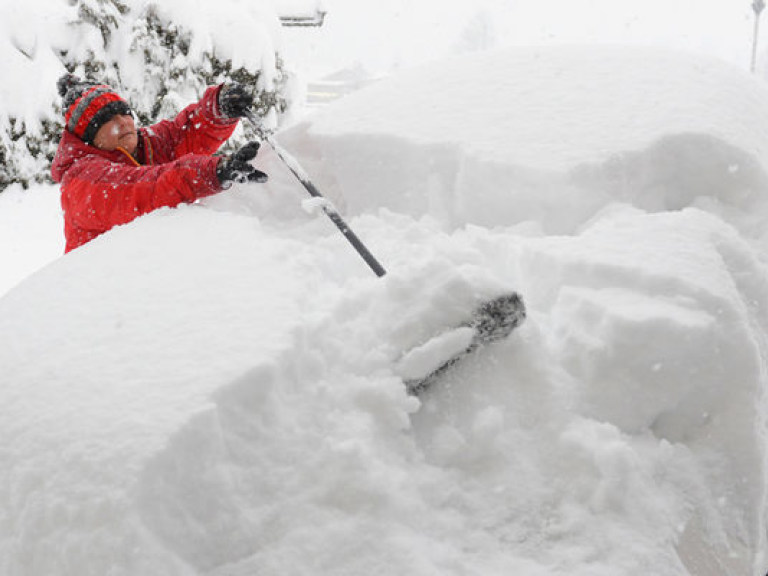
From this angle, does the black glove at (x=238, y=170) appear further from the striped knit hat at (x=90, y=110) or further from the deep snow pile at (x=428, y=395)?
the striped knit hat at (x=90, y=110)

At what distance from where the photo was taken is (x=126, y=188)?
2287 millimetres

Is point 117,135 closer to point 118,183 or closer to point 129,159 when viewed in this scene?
point 129,159

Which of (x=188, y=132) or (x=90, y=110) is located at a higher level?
(x=90, y=110)

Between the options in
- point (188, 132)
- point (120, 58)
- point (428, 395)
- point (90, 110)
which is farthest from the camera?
point (120, 58)

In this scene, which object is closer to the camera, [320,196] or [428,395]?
[428,395]

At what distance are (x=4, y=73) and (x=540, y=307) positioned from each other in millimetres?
6559

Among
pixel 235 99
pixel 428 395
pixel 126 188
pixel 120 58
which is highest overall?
pixel 235 99

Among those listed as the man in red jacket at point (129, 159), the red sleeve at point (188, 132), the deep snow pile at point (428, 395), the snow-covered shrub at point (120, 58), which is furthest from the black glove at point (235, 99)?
the snow-covered shrub at point (120, 58)

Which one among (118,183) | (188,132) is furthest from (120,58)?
(118,183)

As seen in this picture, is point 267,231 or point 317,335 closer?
point 317,335

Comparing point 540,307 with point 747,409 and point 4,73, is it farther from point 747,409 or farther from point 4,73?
point 4,73

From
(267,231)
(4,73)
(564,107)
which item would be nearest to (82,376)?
(267,231)

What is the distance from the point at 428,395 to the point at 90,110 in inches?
82.4

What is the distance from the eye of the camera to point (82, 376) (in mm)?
1338
